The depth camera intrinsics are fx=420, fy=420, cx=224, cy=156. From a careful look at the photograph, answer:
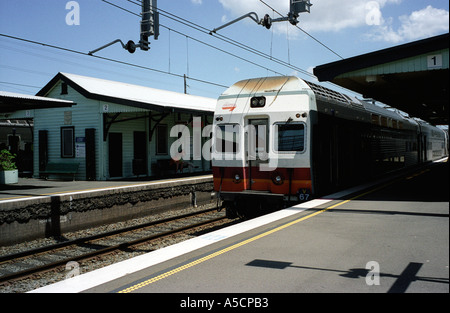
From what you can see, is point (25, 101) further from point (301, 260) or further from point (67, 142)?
point (301, 260)

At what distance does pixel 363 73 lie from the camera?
11.2 m

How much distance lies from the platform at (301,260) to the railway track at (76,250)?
2925 mm

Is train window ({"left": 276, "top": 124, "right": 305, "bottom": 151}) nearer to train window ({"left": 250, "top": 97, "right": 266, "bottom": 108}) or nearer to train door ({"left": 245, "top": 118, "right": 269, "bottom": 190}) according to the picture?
train door ({"left": 245, "top": 118, "right": 269, "bottom": 190})

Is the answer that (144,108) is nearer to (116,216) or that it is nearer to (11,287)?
(116,216)

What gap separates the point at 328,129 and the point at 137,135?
1163 cm

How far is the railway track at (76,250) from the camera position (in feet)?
24.8

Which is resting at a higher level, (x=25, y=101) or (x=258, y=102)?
(x=25, y=101)

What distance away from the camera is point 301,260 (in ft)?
17.2

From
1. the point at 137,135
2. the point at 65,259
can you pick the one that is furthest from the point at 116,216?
the point at 137,135

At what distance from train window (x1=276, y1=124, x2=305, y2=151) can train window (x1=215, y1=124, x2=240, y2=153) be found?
1.07 metres

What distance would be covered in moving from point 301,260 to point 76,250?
5924mm

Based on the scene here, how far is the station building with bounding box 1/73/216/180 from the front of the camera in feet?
60.4

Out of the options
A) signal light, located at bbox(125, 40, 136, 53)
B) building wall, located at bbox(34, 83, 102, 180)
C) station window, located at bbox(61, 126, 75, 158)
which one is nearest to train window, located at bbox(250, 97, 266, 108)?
signal light, located at bbox(125, 40, 136, 53)

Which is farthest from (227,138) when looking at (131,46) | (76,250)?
(76,250)
